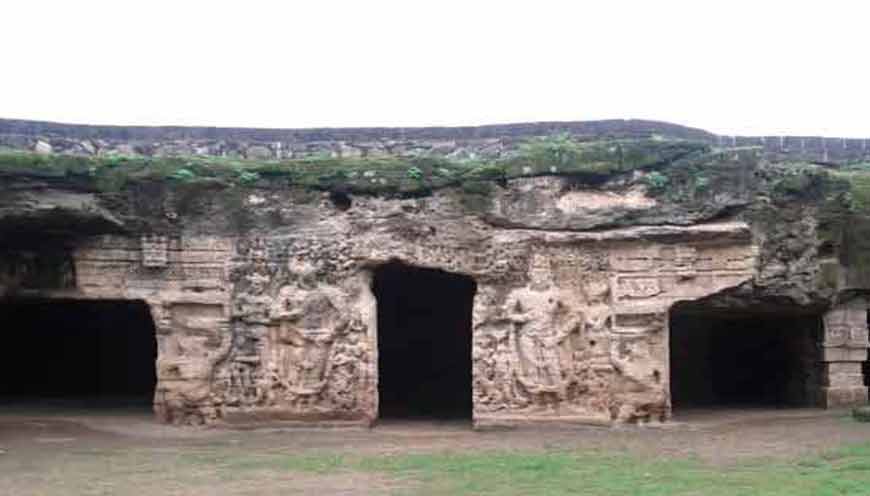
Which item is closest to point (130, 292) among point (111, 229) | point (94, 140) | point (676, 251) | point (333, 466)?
point (111, 229)

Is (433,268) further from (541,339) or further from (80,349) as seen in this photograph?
(80,349)

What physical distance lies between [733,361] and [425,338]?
171 inches

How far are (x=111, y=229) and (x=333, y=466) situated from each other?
4.65 meters

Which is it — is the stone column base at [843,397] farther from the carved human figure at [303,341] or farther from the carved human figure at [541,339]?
the carved human figure at [303,341]

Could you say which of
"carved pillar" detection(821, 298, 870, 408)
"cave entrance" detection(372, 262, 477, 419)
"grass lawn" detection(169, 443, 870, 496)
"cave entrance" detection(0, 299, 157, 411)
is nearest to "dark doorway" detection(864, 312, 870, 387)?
"carved pillar" detection(821, 298, 870, 408)

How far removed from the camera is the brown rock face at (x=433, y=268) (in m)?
12.7

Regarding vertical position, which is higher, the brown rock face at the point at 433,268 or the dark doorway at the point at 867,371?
the brown rock face at the point at 433,268

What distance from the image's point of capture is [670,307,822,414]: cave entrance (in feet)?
48.1

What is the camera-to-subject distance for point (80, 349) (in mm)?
17094

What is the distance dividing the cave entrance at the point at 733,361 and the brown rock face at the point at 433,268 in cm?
173

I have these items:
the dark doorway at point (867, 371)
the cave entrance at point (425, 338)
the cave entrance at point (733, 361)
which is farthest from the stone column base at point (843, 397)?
the cave entrance at point (425, 338)

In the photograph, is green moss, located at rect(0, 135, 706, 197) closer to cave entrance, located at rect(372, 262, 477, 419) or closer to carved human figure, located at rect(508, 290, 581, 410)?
carved human figure, located at rect(508, 290, 581, 410)

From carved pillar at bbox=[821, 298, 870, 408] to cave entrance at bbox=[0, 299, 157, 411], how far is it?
936 centimetres

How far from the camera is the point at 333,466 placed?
987 centimetres
